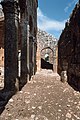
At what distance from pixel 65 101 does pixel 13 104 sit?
1.65 m

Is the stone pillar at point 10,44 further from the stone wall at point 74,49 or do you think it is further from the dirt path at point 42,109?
the stone wall at point 74,49

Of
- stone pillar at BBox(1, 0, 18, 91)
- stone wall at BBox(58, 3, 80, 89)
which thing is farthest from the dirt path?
stone wall at BBox(58, 3, 80, 89)

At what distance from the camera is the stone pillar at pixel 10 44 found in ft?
19.3

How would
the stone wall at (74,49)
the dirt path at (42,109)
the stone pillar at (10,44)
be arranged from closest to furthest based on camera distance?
the dirt path at (42,109)
the stone pillar at (10,44)
the stone wall at (74,49)

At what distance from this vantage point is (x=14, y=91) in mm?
5926

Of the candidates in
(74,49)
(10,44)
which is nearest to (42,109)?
(10,44)

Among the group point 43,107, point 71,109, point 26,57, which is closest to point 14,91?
point 43,107

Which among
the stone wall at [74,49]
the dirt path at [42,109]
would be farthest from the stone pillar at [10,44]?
the stone wall at [74,49]

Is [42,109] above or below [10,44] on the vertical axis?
below

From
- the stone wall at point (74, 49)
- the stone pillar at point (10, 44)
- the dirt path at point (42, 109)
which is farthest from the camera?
the stone wall at point (74, 49)

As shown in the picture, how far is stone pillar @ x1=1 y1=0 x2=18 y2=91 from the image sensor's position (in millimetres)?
5891

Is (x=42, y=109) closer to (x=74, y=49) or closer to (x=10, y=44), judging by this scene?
(x=10, y=44)

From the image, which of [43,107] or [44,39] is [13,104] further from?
[44,39]

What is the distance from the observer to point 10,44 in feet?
19.7
